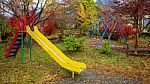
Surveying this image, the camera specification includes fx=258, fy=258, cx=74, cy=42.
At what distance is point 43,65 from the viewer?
38.8 feet

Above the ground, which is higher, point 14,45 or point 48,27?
point 14,45

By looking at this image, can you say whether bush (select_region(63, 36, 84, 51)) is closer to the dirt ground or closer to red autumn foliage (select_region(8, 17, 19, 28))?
the dirt ground

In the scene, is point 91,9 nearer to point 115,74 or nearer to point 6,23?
point 6,23

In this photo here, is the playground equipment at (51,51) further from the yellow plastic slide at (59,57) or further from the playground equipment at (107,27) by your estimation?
the playground equipment at (107,27)

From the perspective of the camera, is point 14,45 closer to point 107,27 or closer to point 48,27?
point 107,27

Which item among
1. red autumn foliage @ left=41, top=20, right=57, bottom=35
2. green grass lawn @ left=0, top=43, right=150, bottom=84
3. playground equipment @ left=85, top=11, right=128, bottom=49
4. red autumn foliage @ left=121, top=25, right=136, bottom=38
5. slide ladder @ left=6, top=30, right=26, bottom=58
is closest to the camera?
green grass lawn @ left=0, top=43, right=150, bottom=84

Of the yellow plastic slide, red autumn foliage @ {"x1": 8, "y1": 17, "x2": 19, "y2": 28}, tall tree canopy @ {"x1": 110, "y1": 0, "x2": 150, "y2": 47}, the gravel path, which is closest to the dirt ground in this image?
the gravel path

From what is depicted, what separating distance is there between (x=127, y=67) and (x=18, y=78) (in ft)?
15.7

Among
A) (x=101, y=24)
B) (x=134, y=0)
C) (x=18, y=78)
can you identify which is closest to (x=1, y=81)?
(x=18, y=78)

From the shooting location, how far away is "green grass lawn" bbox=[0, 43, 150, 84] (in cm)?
954

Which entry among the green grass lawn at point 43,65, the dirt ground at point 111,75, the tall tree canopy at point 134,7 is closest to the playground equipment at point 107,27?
the tall tree canopy at point 134,7

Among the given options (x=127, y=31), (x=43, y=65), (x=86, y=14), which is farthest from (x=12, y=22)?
(x=86, y=14)

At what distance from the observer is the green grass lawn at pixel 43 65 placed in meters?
9.54

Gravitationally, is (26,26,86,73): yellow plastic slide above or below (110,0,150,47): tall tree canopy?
below
